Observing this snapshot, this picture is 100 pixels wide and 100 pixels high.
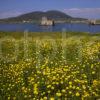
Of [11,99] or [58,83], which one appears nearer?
[58,83]

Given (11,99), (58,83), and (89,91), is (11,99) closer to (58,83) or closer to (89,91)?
(58,83)

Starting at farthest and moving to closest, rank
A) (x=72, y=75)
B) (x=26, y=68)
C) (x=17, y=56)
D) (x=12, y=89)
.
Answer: (x=17, y=56)
(x=26, y=68)
(x=12, y=89)
(x=72, y=75)

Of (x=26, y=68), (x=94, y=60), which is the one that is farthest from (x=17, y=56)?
(x=94, y=60)

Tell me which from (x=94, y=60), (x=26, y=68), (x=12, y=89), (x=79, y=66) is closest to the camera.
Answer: (x=12, y=89)

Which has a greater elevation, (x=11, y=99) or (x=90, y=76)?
(x=90, y=76)

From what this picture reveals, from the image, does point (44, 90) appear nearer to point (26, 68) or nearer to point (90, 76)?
point (90, 76)

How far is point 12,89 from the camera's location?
364 inches

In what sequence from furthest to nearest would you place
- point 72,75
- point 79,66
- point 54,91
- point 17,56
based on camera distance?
point 17,56, point 79,66, point 72,75, point 54,91

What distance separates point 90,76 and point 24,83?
1969 millimetres

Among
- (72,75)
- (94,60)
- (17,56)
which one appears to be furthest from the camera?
(17,56)

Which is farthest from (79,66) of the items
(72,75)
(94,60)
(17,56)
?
(17,56)

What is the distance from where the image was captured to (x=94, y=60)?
10.6 metres

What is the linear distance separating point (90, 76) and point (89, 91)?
1435mm

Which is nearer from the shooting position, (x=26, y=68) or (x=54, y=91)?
(x=54, y=91)
